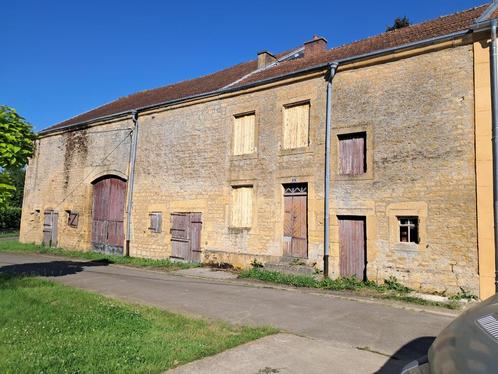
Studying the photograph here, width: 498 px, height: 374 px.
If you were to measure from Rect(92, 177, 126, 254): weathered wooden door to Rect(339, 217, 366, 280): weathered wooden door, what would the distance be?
996cm

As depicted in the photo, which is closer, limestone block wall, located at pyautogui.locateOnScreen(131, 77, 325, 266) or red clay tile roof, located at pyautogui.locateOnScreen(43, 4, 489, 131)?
red clay tile roof, located at pyautogui.locateOnScreen(43, 4, 489, 131)

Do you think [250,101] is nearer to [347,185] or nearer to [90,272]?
[347,185]

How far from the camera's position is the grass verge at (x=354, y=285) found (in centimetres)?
884

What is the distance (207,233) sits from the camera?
14.1 meters

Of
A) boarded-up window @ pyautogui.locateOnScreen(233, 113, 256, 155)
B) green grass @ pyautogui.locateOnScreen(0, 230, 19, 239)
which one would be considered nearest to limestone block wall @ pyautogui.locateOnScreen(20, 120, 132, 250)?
boarded-up window @ pyautogui.locateOnScreen(233, 113, 256, 155)

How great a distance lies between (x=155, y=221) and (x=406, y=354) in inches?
481

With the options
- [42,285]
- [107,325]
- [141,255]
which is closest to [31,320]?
[107,325]

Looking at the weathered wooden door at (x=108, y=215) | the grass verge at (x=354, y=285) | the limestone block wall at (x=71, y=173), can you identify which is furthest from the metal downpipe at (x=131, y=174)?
the grass verge at (x=354, y=285)

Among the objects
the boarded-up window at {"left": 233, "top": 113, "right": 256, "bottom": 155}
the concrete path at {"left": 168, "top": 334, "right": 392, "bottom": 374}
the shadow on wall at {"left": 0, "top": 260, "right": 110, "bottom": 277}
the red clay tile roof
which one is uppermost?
the red clay tile roof

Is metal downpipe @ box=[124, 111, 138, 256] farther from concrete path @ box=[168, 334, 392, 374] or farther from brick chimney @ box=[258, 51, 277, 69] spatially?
concrete path @ box=[168, 334, 392, 374]

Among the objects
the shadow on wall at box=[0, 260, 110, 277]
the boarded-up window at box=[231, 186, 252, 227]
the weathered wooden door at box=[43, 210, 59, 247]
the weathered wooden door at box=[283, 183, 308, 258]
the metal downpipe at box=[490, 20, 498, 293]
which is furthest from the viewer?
the weathered wooden door at box=[43, 210, 59, 247]

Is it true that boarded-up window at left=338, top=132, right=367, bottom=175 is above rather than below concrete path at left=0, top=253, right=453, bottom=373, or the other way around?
above

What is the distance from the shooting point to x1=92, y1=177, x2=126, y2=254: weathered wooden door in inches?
687

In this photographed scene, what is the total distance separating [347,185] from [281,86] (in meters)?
3.98
